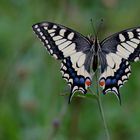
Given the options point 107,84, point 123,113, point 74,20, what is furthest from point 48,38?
point 74,20

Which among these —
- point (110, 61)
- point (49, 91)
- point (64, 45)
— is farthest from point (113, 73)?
point (49, 91)

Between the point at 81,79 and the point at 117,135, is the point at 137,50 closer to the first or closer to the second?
the point at 81,79

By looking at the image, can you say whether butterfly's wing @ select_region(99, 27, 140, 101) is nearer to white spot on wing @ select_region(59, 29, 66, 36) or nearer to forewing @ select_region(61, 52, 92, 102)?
forewing @ select_region(61, 52, 92, 102)

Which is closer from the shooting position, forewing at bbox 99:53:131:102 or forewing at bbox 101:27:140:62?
forewing at bbox 99:53:131:102

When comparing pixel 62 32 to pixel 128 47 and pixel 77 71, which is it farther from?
pixel 128 47

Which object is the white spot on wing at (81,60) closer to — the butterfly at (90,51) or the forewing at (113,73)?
the butterfly at (90,51)

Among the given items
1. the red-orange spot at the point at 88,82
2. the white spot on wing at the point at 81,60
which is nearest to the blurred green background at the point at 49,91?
the white spot on wing at the point at 81,60

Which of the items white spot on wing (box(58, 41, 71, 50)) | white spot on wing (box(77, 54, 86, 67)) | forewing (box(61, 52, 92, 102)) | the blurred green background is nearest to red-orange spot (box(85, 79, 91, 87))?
forewing (box(61, 52, 92, 102))
